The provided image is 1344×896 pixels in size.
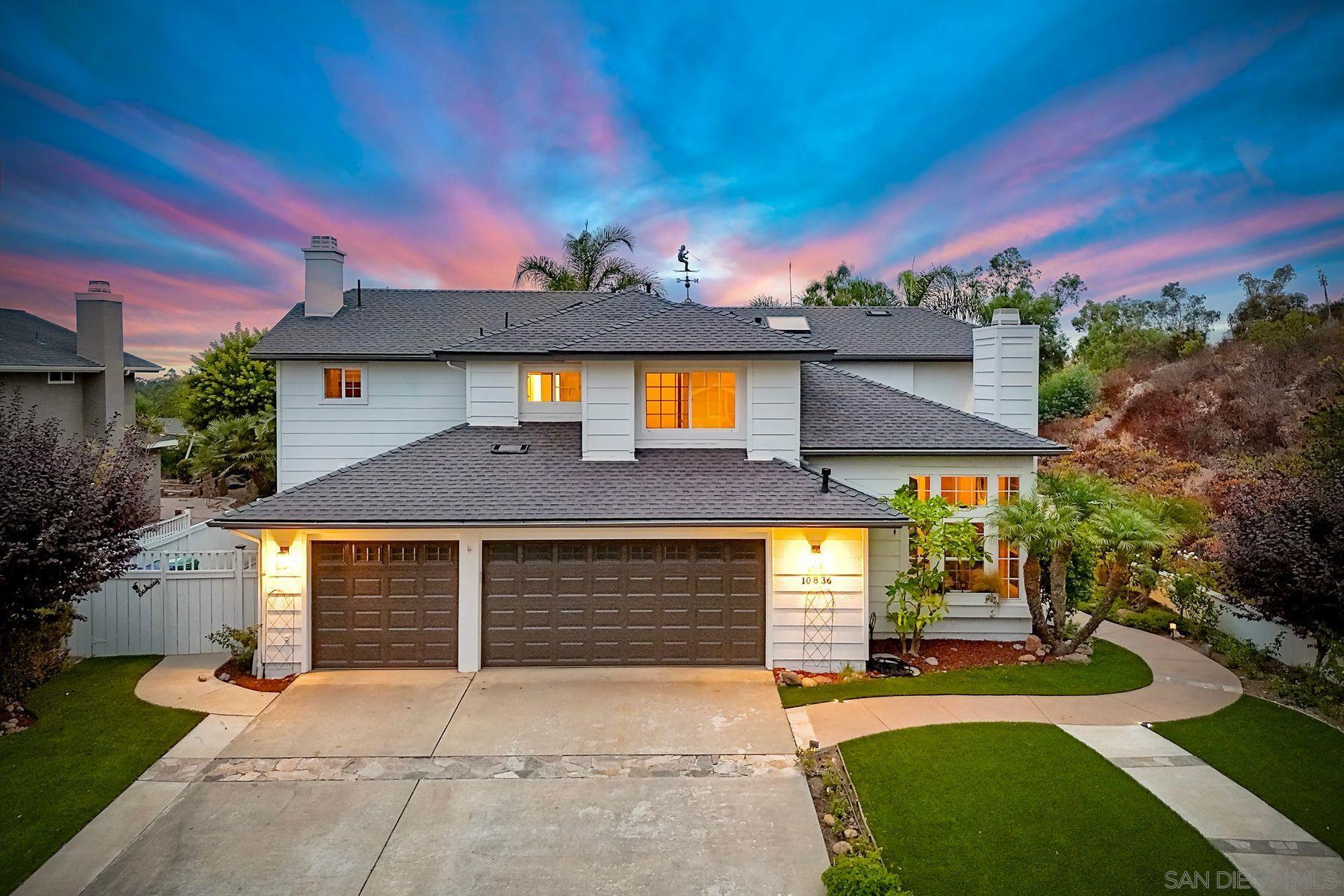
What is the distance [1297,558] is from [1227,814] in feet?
14.1

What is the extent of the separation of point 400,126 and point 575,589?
14504 mm

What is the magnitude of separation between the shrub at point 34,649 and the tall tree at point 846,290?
33794mm

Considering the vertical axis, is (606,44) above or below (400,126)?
above

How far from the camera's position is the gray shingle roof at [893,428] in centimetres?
1220

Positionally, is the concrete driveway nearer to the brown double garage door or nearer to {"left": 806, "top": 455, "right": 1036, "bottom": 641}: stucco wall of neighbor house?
the brown double garage door

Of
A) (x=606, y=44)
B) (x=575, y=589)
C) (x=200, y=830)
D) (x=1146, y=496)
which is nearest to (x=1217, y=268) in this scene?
(x=1146, y=496)

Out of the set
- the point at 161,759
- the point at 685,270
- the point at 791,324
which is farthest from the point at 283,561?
the point at 791,324

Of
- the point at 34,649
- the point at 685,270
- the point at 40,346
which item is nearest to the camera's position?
the point at 34,649

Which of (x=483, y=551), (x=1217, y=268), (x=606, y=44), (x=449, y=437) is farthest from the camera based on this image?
(x=1217, y=268)

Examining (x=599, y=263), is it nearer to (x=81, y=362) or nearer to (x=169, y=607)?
(x=81, y=362)

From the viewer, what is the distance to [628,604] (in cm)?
1095

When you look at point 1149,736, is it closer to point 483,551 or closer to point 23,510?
point 483,551

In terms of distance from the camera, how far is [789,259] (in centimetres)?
3072

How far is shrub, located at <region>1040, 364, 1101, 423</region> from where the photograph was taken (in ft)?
95.7
